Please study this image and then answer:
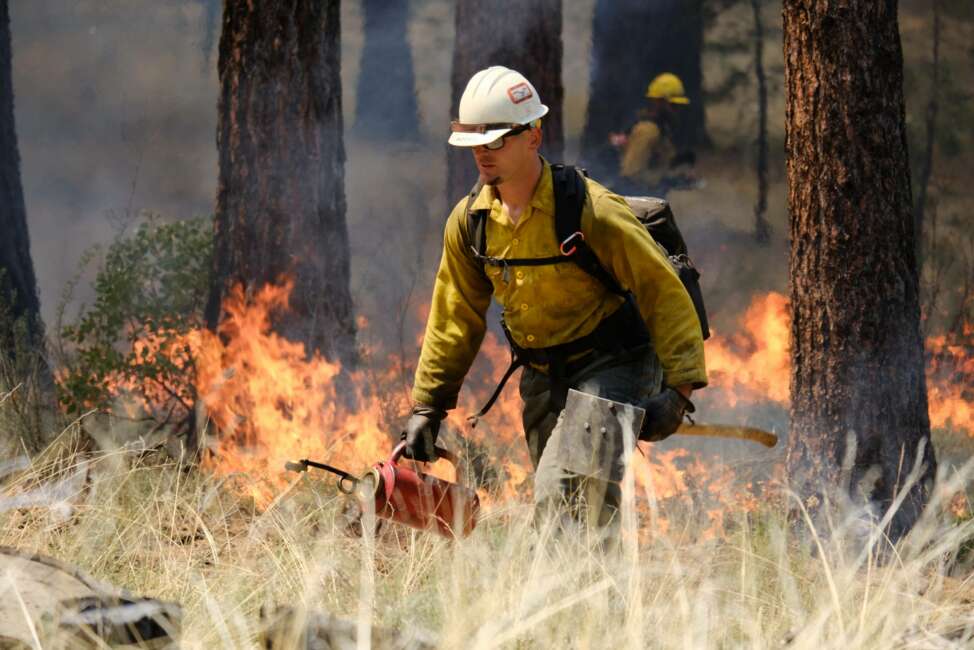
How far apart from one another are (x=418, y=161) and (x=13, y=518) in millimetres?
7021

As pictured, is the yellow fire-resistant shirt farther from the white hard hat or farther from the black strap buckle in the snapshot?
the white hard hat

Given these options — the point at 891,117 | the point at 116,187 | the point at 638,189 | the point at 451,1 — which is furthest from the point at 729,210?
the point at 891,117

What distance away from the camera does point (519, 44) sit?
8.73 metres

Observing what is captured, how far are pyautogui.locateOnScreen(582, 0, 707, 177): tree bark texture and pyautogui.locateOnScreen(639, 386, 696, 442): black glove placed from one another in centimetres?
904

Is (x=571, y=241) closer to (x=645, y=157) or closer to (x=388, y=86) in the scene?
(x=388, y=86)

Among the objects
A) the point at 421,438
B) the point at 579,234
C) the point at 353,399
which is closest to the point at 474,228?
the point at 579,234

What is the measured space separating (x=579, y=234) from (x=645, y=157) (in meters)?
9.46

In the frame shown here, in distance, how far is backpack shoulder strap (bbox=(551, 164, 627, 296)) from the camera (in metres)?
4.40

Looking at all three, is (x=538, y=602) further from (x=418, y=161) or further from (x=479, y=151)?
(x=418, y=161)

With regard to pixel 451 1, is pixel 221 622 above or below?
below

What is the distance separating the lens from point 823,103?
5789 millimetres

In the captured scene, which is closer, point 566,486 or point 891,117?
point 566,486

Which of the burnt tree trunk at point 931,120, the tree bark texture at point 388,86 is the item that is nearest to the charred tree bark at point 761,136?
the burnt tree trunk at point 931,120

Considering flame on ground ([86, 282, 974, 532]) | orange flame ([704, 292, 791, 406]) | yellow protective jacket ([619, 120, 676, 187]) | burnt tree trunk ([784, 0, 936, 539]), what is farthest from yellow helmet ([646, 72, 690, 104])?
burnt tree trunk ([784, 0, 936, 539])
